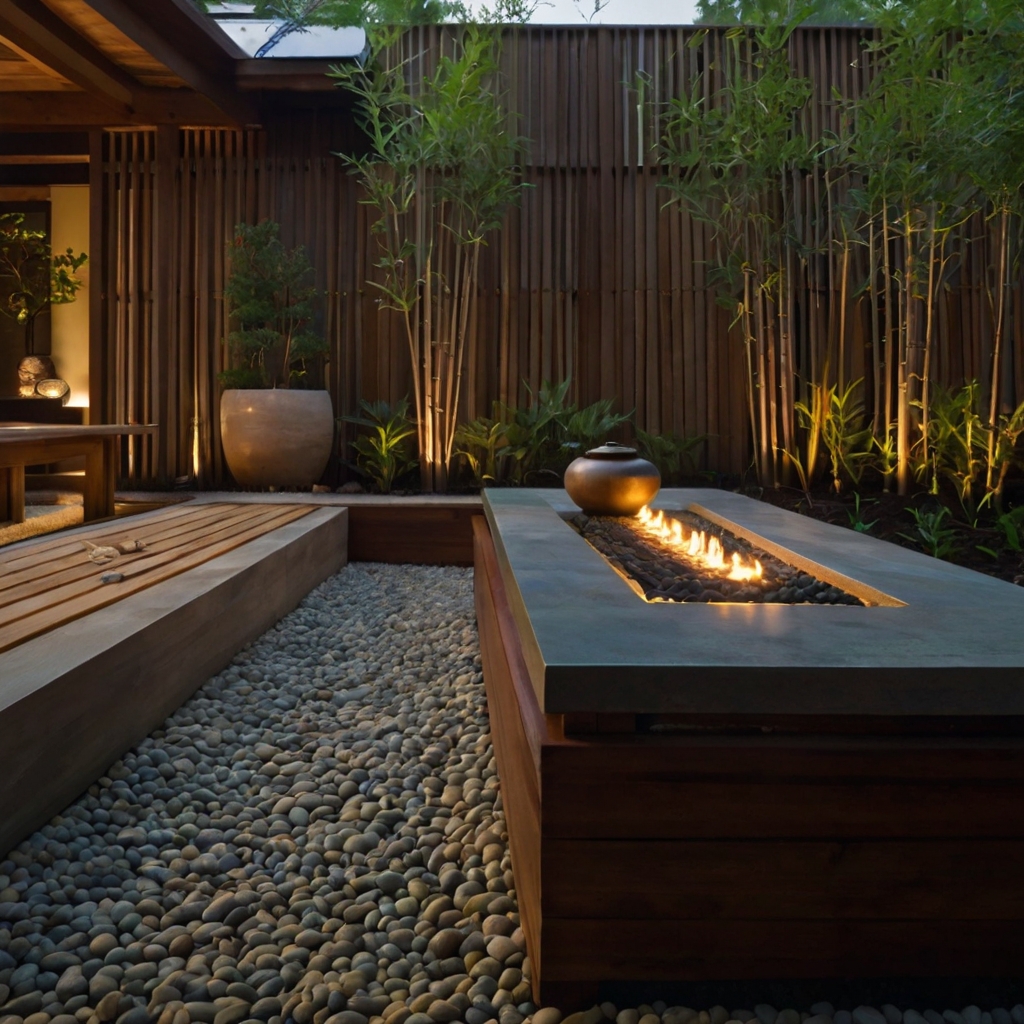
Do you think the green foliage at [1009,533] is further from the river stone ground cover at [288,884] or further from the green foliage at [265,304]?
the green foliage at [265,304]

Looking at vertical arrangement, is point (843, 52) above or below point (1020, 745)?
above

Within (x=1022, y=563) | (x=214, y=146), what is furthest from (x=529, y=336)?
(x=1022, y=563)

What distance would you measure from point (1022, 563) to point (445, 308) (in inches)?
145

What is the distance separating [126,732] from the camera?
206cm

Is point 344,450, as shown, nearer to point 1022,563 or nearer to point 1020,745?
point 1022,563

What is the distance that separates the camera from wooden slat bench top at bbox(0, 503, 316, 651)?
2.16m

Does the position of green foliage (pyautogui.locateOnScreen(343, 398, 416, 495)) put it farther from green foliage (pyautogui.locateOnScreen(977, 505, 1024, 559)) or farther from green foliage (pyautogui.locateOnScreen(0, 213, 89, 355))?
green foliage (pyautogui.locateOnScreen(977, 505, 1024, 559))

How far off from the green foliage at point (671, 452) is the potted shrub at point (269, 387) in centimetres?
→ 193

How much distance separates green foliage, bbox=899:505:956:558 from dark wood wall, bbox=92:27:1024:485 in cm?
194

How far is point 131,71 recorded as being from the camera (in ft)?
18.7

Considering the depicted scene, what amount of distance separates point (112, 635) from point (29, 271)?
6652mm

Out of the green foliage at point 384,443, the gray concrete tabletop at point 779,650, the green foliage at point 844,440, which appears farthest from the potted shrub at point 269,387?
the gray concrete tabletop at point 779,650

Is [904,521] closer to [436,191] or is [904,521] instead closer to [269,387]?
[436,191]

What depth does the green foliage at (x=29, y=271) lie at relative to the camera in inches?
288
